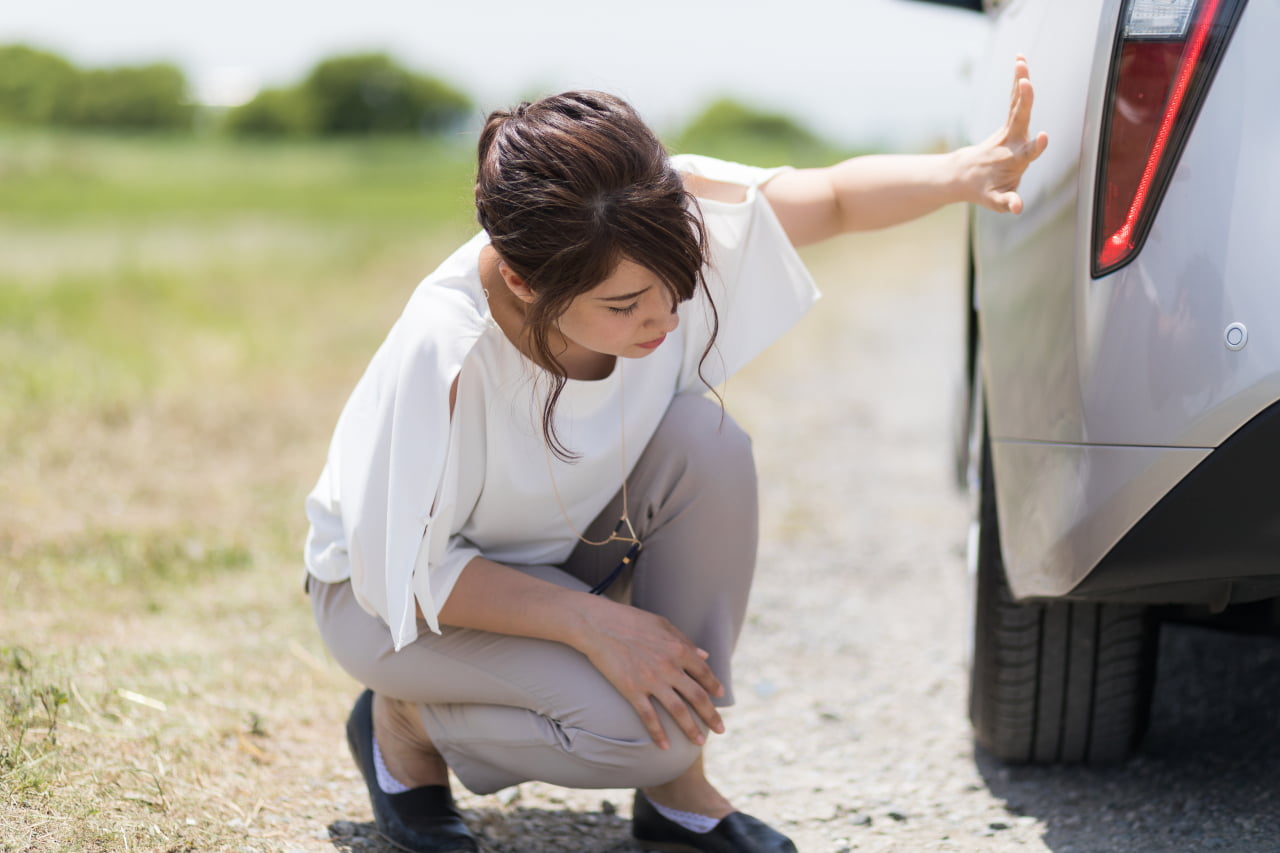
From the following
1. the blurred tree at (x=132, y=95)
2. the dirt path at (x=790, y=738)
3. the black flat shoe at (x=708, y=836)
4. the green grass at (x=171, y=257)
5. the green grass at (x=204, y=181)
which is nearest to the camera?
the black flat shoe at (x=708, y=836)

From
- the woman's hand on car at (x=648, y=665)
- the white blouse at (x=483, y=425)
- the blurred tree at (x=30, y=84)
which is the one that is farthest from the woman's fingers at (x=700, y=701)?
the blurred tree at (x=30, y=84)

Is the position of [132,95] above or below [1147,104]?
below

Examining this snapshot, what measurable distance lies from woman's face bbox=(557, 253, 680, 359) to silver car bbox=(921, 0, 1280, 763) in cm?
50

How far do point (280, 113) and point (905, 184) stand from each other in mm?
79486

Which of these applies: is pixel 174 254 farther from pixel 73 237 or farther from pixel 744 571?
pixel 744 571

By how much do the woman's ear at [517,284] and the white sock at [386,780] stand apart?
2.68 feet

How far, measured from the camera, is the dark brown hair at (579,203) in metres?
1.59

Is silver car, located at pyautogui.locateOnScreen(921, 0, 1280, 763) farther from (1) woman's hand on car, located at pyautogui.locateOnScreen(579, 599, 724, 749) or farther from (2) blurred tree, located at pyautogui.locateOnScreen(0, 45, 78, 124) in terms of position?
(2) blurred tree, located at pyautogui.locateOnScreen(0, 45, 78, 124)

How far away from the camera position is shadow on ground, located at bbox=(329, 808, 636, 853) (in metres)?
2.00

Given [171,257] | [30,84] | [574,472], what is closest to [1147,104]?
[574,472]

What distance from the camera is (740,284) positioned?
1.98 m

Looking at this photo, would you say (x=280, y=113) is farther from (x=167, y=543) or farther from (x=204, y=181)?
(x=167, y=543)

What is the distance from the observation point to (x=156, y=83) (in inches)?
2329

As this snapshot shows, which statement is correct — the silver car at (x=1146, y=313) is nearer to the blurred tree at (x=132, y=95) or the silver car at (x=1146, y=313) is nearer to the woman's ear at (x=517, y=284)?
the woman's ear at (x=517, y=284)
